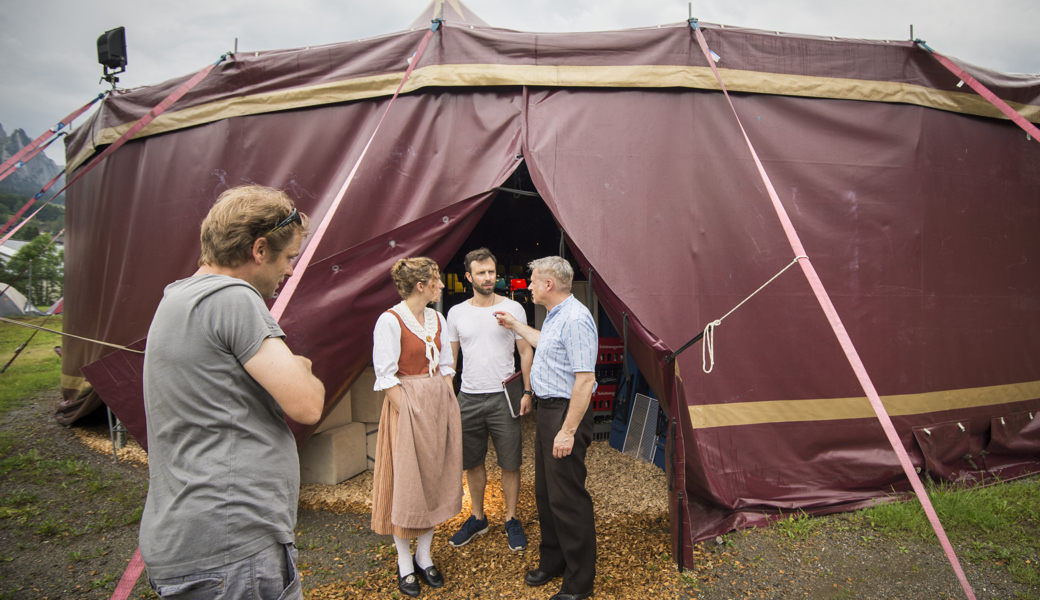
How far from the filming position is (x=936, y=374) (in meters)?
3.51

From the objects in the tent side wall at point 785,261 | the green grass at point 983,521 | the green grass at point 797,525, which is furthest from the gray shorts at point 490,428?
the green grass at point 983,521

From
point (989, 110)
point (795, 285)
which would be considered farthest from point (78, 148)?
point (989, 110)

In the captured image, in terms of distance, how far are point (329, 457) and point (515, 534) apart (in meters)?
1.53

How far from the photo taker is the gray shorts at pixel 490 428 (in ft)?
9.56

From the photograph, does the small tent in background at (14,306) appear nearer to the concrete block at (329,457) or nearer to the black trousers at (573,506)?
the concrete block at (329,457)

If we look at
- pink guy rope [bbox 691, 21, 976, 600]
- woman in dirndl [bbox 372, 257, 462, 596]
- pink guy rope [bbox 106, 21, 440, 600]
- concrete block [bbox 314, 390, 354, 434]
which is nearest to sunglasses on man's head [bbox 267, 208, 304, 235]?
pink guy rope [bbox 106, 21, 440, 600]

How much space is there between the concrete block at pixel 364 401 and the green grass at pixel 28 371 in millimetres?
3431

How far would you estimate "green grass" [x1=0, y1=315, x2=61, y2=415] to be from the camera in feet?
20.9

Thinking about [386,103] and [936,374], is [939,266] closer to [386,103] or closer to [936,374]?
[936,374]

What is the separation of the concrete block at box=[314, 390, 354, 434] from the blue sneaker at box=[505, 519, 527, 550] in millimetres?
1456

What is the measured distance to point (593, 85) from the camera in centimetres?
323

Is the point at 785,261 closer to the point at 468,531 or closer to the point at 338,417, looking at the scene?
the point at 468,531

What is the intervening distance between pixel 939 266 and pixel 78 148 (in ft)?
23.6

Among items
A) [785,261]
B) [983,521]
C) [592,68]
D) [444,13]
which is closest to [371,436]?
[592,68]
